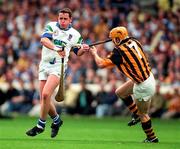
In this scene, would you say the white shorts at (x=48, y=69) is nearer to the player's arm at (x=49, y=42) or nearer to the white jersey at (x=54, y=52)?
the white jersey at (x=54, y=52)

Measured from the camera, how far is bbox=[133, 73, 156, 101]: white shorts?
13.5 metres

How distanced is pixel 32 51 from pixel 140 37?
3691 mm

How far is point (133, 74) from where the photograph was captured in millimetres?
13516

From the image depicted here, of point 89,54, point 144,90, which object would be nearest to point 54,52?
point 144,90

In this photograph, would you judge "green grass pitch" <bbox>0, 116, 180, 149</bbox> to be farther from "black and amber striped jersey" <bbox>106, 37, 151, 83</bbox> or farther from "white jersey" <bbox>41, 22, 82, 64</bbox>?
"white jersey" <bbox>41, 22, 82, 64</bbox>

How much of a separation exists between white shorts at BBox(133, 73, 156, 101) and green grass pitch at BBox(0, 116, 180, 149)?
2.69 ft

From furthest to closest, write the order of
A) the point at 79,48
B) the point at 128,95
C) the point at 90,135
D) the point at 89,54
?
the point at 89,54, the point at 90,135, the point at 128,95, the point at 79,48

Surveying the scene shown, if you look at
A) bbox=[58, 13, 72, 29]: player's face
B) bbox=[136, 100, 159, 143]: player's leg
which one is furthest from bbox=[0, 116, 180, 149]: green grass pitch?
bbox=[58, 13, 72, 29]: player's face

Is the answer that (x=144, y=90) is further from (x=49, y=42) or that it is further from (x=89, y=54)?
(x=89, y=54)

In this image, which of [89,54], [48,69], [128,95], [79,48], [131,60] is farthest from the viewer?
[89,54]

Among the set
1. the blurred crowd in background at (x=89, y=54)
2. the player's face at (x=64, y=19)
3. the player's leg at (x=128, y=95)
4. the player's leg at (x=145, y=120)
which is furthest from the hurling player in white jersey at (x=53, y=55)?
the blurred crowd in background at (x=89, y=54)

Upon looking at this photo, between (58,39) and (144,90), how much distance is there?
184 centimetres

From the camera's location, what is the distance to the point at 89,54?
24594mm

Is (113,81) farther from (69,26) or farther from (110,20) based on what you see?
(69,26)
